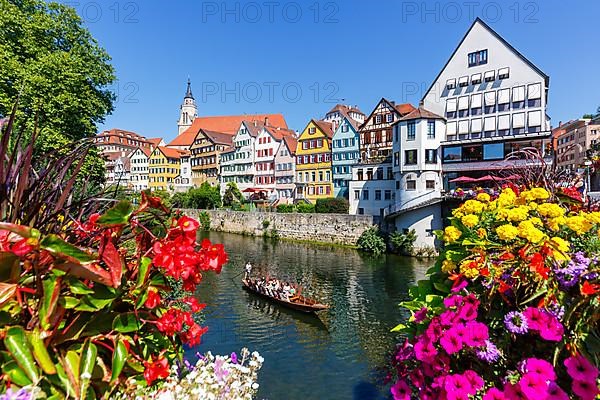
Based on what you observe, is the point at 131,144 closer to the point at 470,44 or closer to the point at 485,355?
the point at 470,44

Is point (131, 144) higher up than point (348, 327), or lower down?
higher up

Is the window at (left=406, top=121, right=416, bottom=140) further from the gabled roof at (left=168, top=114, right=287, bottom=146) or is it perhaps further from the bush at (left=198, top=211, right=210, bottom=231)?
the gabled roof at (left=168, top=114, right=287, bottom=146)

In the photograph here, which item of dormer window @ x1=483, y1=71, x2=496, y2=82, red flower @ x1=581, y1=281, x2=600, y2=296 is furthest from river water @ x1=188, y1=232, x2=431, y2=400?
dormer window @ x1=483, y1=71, x2=496, y2=82

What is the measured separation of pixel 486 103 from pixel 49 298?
3453cm

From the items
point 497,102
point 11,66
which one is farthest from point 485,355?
point 497,102

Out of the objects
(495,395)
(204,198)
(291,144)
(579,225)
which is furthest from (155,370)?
(204,198)

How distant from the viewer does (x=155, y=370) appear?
190cm

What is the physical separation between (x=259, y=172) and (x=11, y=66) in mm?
39301

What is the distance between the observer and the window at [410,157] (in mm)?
31297

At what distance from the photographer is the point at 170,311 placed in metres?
2.12

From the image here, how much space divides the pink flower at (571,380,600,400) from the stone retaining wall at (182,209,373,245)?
31.5 m

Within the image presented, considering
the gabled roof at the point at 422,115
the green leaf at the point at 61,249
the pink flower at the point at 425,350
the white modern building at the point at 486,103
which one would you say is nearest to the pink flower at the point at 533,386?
the pink flower at the point at 425,350

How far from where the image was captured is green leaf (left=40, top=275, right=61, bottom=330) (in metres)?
1.46

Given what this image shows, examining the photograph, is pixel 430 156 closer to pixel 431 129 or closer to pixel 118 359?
pixel 431 129
